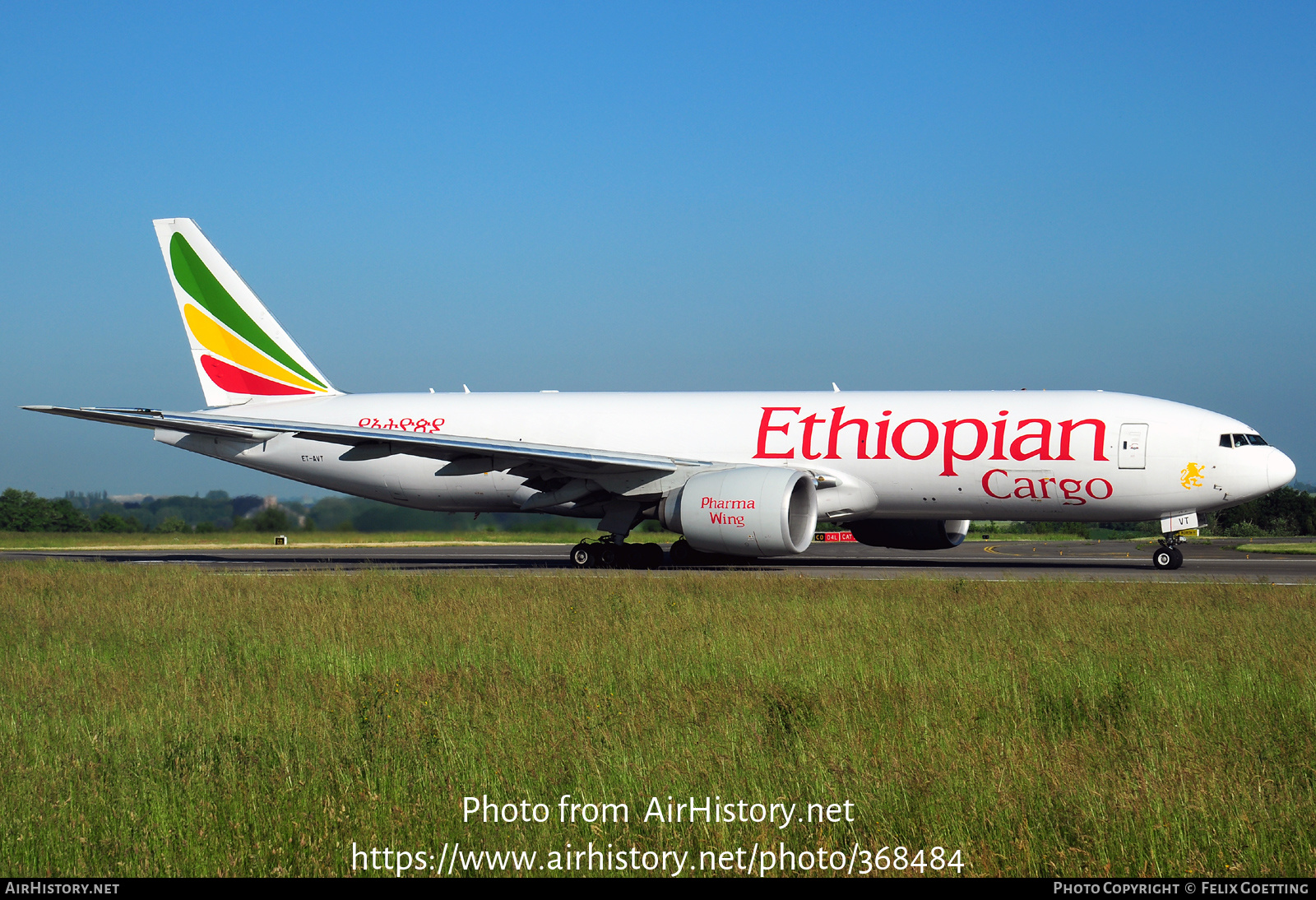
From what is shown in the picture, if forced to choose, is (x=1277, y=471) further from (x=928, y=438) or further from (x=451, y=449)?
(x=451, y=449)

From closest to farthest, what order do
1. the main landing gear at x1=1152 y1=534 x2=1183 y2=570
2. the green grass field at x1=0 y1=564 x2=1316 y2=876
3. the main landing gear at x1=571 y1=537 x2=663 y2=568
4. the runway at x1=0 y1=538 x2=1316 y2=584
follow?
the green grass field at x1=0 y1=564 x2=1316 y2=876 < the runway at x1=0 y1=538 x2=1316 y2=584 < the main landing gear at x1=1152 y1=534 x2=1183 y2=570 < the main landing gear at x1=571 y1=537 x2=663 y2=568

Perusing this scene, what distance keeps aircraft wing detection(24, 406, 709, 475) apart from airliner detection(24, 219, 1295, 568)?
0.06m

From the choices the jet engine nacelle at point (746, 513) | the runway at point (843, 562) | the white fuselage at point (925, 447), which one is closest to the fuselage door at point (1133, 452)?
the white fuselage at point (925, 447)

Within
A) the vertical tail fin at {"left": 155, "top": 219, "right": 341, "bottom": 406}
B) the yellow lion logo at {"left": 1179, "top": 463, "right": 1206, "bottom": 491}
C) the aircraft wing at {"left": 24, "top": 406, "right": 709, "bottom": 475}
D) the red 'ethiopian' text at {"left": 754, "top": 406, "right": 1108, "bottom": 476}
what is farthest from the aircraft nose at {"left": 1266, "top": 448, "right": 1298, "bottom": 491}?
the vertical tail fin at {"left": 155, "top": 219, "right": 341, "bottom": 406}

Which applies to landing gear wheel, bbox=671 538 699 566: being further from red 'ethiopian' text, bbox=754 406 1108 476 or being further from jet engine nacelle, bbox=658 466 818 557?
jet engine nacelle, bbox=658 466 818 557

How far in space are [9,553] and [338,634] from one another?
25760 millimetres

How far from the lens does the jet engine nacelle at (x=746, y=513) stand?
1972cm

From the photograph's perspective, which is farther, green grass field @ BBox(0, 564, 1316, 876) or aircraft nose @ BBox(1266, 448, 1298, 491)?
aircraft nose @ BBox(1266, 448, 1298, 491)

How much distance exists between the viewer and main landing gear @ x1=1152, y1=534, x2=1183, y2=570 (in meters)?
22.0

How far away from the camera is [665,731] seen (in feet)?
22.4

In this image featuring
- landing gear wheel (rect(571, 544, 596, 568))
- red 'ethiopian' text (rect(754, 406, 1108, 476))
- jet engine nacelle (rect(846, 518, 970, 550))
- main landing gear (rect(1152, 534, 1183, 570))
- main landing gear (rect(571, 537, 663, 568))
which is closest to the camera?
red 'ethiopian' text (rect(754, 406, 1108, 476))

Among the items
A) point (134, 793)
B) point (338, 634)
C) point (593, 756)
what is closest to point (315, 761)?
point (134, 793)

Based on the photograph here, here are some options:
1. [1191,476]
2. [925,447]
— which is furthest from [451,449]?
[1191,476]

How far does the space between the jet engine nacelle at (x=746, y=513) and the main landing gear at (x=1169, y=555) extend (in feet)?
23.1
